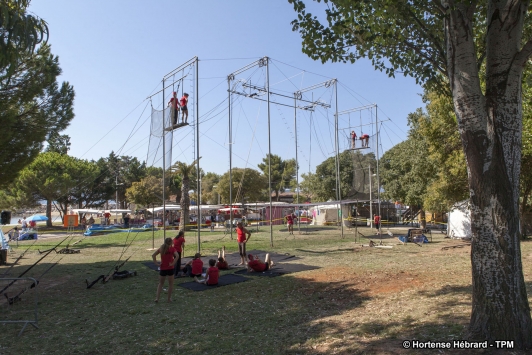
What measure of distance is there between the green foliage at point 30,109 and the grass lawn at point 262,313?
4788mm

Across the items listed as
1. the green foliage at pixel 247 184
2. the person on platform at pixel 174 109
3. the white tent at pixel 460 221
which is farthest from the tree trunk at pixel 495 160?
the green foliage at pixel 247 184

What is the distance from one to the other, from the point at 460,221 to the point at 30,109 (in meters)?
20.9

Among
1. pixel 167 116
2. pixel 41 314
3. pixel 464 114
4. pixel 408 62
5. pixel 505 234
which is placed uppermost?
pixel 167 116

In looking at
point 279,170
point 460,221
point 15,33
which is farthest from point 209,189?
point 15,33

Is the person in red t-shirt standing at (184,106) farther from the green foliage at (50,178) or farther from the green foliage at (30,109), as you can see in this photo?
the green foliage at (50,178)

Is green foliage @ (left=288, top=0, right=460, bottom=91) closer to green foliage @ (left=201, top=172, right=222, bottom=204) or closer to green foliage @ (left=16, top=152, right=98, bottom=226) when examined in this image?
green foliage @ (left=16, top=152, right=98, bottom=226)

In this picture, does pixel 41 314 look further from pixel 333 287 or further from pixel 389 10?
pixel 389 10

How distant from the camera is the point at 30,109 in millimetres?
13688

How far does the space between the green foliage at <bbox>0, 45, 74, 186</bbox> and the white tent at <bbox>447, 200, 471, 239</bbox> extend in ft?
63.9

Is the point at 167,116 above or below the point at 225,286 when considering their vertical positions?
above

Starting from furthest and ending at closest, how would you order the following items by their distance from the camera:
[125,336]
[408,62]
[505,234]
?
1. [408,62]
2. [125,336]
3. [505,234]

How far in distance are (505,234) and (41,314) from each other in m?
7.79

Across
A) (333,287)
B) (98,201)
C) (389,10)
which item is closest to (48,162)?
(98,201)

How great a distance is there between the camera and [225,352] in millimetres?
4934
